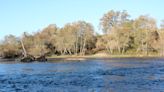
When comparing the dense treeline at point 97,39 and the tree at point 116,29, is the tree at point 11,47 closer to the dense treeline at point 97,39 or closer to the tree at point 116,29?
the dense treeline at point 97,39

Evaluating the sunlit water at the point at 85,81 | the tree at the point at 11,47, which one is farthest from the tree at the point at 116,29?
the sunlit water at the point at 85,81

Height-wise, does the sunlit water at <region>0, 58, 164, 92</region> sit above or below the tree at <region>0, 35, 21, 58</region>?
below

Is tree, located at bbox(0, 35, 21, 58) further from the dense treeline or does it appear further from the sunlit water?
the sunlit water

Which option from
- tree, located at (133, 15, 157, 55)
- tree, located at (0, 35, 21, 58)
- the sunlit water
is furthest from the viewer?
tree, located at (0, 35, 21, 58)

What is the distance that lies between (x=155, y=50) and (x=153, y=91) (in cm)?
11234

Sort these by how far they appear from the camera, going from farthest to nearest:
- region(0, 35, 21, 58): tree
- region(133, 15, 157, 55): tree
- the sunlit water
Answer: region(0, 35, 21, 58): tree
region(133, 15, 157, 55): tree
the sunlit water

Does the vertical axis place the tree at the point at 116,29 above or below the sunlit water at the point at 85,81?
above

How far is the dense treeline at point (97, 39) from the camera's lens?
131125 mm

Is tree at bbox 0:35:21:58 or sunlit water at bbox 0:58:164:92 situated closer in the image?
sunlit water at bbox 0:58:164:92

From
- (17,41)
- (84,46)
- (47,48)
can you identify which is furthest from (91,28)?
(17,41)

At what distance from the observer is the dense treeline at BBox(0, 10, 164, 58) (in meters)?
131

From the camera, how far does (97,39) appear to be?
147625mm

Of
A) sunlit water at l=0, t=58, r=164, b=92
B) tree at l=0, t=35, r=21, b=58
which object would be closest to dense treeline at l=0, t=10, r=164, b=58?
tree at l=0, t=35, r=21, b=58

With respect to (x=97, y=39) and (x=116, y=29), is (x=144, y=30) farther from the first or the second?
(x=97, y=39)
